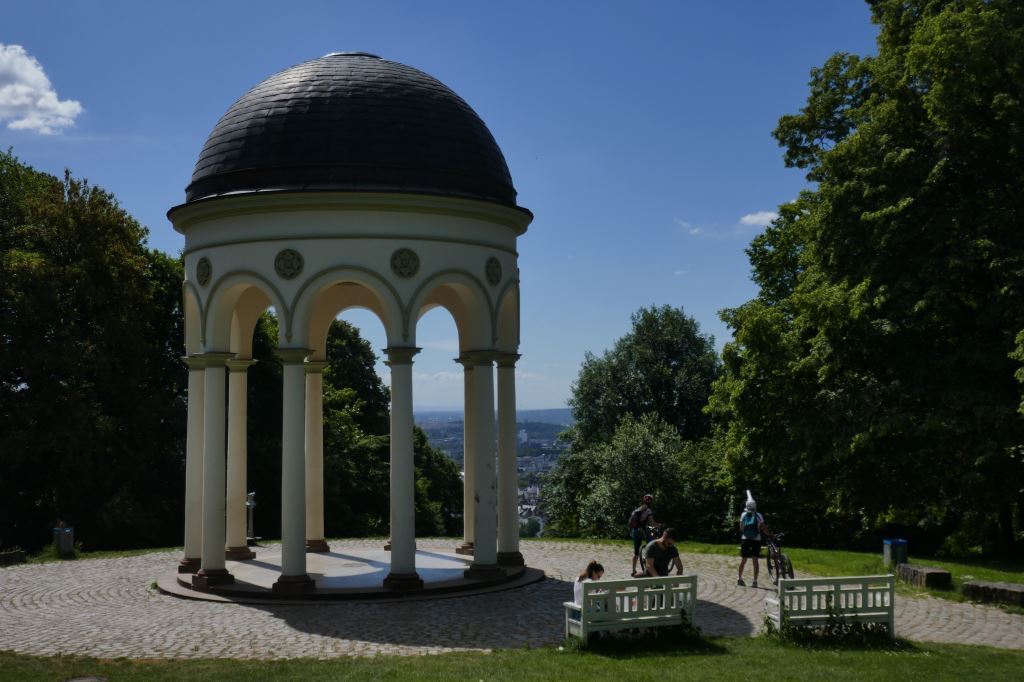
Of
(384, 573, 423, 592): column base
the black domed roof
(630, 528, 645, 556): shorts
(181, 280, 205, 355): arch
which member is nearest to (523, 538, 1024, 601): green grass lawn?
(630, 528, 645, 556): shorts

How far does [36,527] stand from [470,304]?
2176cm

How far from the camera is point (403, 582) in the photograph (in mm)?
20250

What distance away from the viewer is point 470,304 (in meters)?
22.4

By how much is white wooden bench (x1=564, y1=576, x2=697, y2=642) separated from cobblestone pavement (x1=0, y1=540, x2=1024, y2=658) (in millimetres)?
1209

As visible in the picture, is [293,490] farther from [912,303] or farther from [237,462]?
[912,303]

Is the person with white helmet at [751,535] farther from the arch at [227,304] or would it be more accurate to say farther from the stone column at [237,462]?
the stone column at [237,462]

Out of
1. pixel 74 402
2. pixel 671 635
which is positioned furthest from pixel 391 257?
pixel 74 402

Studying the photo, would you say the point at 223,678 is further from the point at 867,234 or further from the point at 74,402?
the point at 74,402

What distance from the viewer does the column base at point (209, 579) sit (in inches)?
829

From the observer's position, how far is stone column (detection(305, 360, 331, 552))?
86.4ft

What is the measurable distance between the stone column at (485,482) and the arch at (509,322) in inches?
62.4

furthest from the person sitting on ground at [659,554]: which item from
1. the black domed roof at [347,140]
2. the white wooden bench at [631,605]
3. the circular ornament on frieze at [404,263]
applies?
the black domed roof at [347,140]

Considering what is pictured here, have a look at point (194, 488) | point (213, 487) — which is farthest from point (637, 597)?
point (194, 488)

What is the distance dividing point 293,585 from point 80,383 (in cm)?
1848
